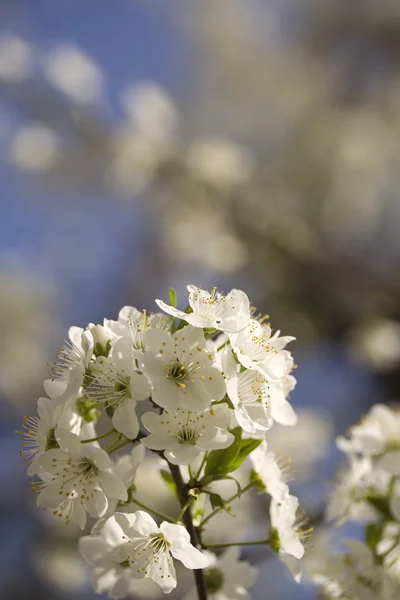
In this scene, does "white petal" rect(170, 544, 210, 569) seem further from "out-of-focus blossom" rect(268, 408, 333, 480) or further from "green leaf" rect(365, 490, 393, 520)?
"out-of-focus blossom" rect(268, 408, 333, 480)

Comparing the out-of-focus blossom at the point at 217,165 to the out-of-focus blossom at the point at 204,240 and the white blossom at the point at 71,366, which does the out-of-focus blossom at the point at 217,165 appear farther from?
the white blossom at the point at 71,366

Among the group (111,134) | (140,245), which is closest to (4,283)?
(140,245)

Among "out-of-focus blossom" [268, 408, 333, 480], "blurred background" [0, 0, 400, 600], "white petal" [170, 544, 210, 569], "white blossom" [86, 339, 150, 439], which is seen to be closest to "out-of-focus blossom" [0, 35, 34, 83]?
"blurred background" [0, 0, 400, 600]

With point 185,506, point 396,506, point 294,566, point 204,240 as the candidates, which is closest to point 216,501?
point 185,506

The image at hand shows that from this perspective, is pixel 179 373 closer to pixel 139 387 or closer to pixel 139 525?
pixel 139 387

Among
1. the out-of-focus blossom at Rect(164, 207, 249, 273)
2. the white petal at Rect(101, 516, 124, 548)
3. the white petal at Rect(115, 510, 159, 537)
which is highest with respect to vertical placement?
the out-of-focus blossom at Rect(164, 207, 249, 273)
